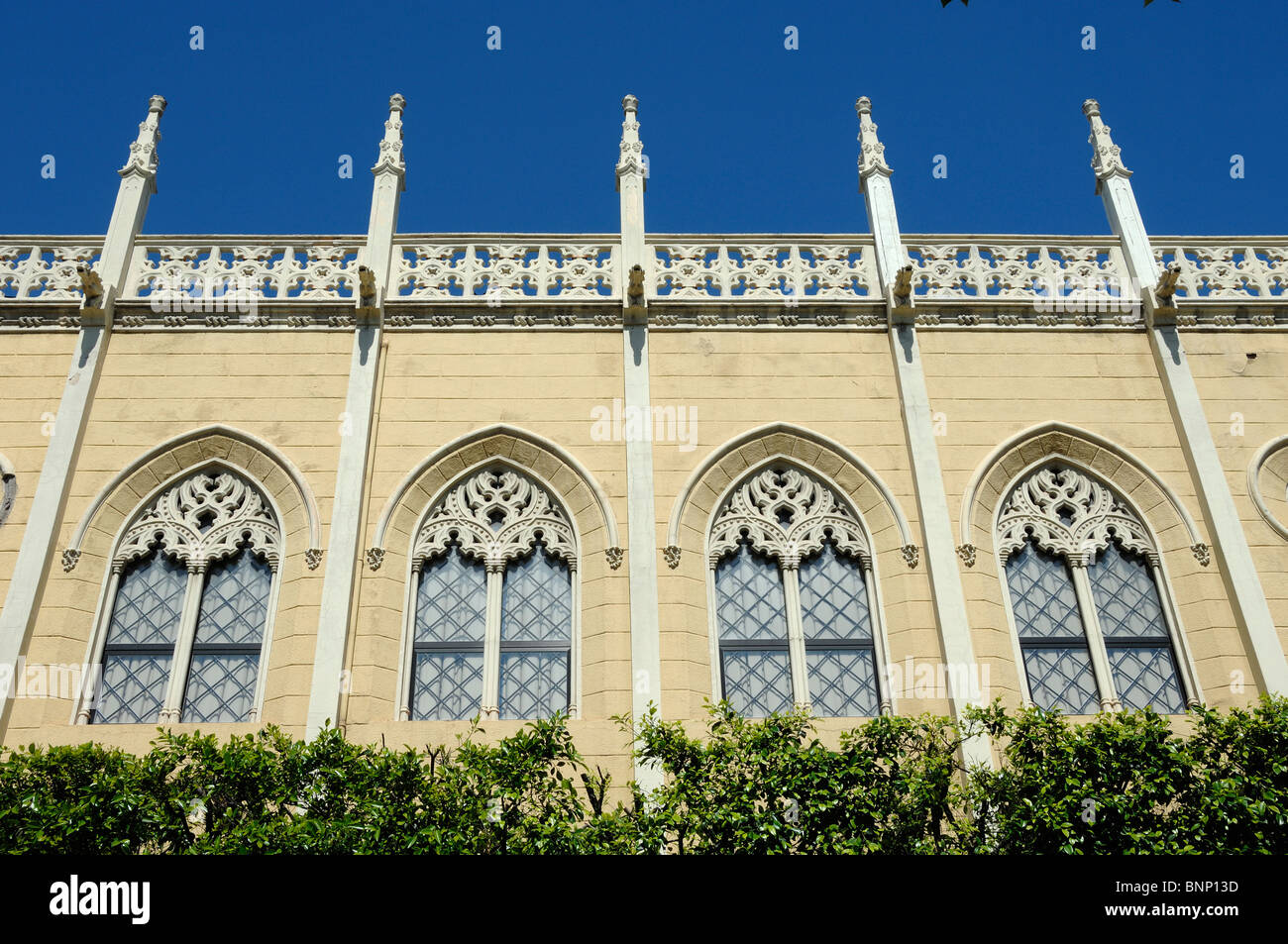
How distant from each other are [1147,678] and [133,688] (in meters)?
10.7

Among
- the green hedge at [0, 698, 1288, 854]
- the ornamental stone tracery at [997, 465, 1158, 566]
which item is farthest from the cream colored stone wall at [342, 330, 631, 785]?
the ornamental stone tracery at [997, 465, 1158, 566]

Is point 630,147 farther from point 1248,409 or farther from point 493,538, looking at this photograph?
point 1248,409

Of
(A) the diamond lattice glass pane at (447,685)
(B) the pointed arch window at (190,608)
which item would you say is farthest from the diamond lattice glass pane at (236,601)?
(A) the diamond lattice glass pane at (447,685)

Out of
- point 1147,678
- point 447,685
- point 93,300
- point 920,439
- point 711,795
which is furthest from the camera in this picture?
point 93,300

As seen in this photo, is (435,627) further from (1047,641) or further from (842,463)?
(1047,641)

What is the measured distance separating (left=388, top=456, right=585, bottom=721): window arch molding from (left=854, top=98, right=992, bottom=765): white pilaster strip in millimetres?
3801

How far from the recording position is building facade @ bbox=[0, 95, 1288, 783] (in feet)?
41.4

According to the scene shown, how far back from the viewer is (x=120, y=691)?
12.6 metres

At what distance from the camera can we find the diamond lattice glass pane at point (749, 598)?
13.1 meters

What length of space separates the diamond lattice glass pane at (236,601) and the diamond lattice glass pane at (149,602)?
29cm

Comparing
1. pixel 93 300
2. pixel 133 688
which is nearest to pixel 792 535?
pixel 133 688

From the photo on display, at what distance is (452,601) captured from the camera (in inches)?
525

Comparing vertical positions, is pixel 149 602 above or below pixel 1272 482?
below
